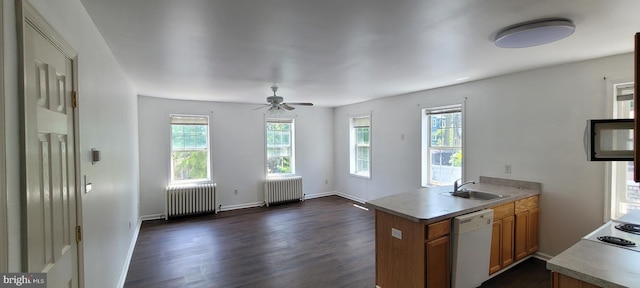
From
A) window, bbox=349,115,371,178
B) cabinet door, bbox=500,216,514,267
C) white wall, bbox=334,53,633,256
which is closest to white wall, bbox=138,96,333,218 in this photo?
window, bbox=349,115,371,178

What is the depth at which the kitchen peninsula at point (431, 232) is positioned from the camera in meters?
2.36

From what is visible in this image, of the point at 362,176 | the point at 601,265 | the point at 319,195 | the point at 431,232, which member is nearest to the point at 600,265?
the point at 601,265

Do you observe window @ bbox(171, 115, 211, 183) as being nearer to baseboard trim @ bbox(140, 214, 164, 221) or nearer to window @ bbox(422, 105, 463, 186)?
baseboard trim @ bbox(140, 214, 164, 221)

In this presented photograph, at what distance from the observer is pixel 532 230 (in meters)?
3.35

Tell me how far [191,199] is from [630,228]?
594cm

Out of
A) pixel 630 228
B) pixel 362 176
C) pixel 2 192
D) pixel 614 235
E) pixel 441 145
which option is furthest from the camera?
pixel 362 176

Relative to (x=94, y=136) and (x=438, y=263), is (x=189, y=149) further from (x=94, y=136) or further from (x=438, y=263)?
(x=438, y=263)

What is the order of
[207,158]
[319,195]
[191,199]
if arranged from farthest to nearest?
[319,195]
[207,158]
[191,199]

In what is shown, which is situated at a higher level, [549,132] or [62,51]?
[62,51]

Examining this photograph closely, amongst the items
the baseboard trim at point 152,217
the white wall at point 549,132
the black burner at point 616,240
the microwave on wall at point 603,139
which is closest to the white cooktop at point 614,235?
the black burner at point 616,240

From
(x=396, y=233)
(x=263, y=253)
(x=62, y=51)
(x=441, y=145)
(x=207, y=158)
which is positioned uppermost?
(x=62, y=51)

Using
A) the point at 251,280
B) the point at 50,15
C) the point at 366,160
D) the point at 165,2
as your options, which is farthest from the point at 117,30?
the point at 366,160

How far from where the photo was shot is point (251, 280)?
2.99m
